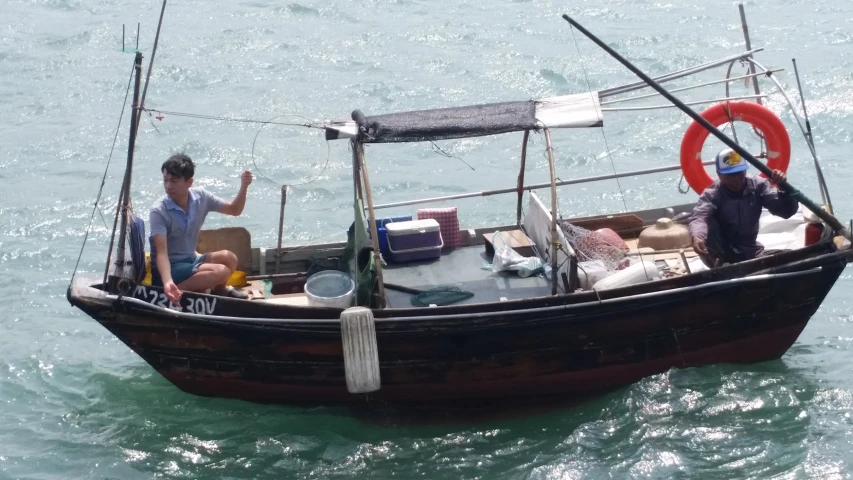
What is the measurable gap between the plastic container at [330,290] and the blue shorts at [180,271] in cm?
92

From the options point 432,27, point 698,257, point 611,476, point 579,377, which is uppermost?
point 432,27

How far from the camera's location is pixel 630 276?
7457mm

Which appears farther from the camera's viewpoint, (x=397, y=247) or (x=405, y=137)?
(x=397, y=247)

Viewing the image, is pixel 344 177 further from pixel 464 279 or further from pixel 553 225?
pixel 553 225

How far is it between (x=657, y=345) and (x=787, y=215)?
4.89 ft

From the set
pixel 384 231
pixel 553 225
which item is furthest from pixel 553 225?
pixel 384 231

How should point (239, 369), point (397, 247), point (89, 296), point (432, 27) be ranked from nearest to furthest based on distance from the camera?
point (89, 296) < point (239, 369) < point (397, 247) < point (432, 27)

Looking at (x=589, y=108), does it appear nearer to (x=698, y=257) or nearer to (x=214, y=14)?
(x=698, y=257)

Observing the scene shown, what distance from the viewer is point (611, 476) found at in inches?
282

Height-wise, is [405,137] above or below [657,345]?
above

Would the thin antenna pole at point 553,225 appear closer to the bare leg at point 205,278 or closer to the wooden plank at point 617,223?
the wooden plank at point 617,223

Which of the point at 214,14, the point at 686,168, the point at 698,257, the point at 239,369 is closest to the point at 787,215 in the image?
the point at 698,257

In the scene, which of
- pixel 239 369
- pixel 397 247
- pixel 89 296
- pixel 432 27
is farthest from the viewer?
pixel 432 27

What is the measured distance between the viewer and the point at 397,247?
27.9 feet
